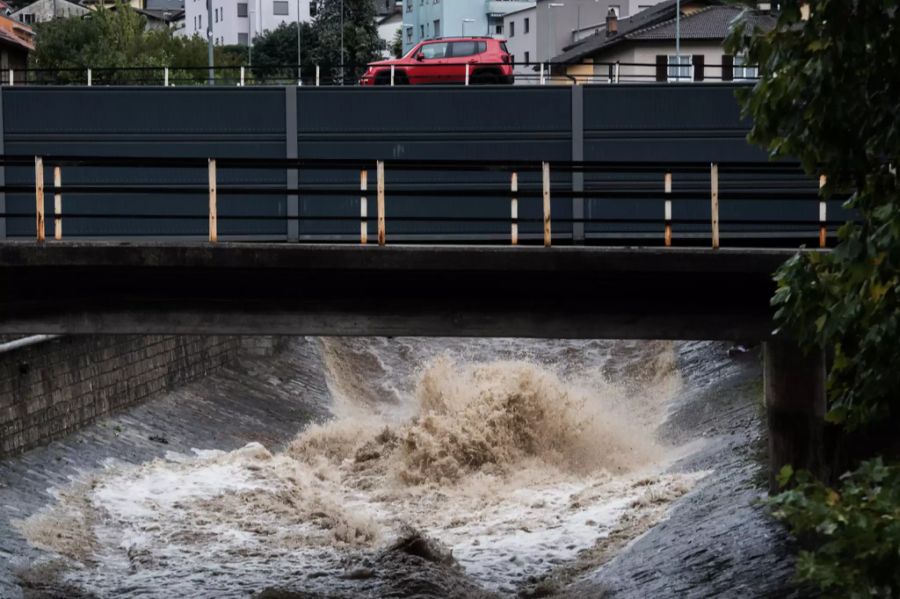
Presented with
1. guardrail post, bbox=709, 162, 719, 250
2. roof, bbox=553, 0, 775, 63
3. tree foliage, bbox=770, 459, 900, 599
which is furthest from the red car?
tree foliage, bbox=770, 459, 900, 599

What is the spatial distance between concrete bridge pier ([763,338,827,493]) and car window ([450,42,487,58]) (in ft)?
59.2

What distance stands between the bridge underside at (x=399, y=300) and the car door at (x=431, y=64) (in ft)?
50.5

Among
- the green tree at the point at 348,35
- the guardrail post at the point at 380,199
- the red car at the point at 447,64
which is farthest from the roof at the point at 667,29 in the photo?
the guardrail post at the point at 380,199

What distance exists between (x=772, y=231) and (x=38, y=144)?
11828 millimetres

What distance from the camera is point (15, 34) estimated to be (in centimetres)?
7031

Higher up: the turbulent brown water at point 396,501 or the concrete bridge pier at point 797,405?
the concrete bridge pier at point 797,405

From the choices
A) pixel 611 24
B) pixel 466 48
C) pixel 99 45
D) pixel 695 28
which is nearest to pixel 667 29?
pixel 695 28

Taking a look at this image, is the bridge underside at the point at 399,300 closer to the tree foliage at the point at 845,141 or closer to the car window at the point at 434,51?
the tree foliage at the point at 845,141

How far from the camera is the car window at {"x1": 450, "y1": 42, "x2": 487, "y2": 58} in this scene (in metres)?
37.8

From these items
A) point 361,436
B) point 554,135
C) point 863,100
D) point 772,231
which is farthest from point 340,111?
point 863,100

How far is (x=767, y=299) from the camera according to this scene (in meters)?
18.2

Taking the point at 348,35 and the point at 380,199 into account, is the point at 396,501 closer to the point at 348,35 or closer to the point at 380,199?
the point at 380,199

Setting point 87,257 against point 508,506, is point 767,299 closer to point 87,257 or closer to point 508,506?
point 87,257

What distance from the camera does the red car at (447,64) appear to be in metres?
33.6
